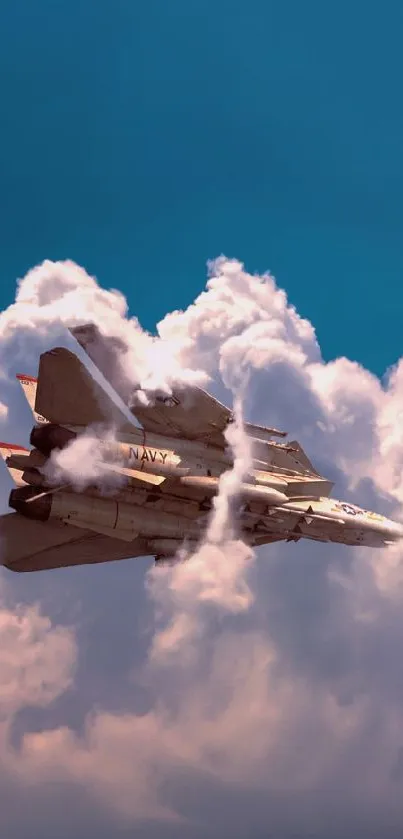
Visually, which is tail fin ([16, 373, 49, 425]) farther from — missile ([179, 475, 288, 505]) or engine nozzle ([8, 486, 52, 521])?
missile ([179, 475, 288, 505])

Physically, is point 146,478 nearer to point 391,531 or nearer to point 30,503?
point 30,503

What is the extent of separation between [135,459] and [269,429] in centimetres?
465

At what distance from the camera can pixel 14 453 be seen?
3216 cm

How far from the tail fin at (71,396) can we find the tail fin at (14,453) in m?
1.71

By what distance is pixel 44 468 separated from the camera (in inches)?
1243

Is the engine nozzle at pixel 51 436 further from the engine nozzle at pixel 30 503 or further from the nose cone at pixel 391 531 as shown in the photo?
the nose cone at pixel 391 531

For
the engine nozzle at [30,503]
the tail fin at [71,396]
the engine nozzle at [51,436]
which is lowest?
the engine nozzle at [30,503]

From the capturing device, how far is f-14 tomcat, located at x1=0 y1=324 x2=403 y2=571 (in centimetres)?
3133

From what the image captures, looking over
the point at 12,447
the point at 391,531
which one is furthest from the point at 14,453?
the point at 391,531

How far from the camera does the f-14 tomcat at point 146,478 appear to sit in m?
31.3

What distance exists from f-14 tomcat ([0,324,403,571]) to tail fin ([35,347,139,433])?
3 centimetres

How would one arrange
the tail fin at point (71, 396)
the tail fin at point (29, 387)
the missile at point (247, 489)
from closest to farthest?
the tail fin at point (71, 396) → the missile at point (247, 489) → the tail fin at point (29, 387)

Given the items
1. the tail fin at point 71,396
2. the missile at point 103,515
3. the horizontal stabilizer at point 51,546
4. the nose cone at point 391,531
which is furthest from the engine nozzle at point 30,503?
the nose cone at point 391,531

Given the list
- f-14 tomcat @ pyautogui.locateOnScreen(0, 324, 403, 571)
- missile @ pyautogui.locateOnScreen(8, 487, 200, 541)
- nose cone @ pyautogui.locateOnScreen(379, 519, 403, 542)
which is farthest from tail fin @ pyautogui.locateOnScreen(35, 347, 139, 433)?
nose cone @ pyautogui.locateOnScreen(379, 519, 403, 542)
